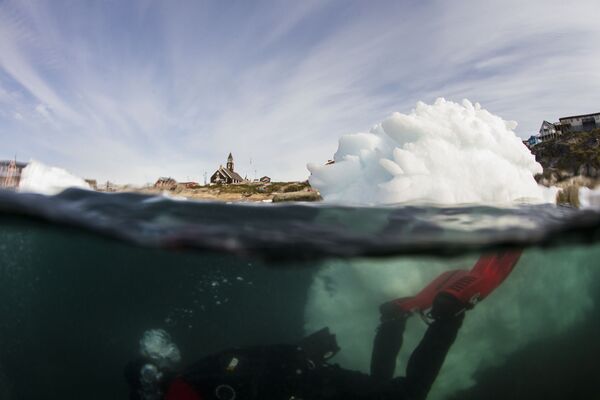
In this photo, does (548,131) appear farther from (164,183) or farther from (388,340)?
(164,183)

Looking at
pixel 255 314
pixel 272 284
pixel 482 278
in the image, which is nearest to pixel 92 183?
pixel 272 284

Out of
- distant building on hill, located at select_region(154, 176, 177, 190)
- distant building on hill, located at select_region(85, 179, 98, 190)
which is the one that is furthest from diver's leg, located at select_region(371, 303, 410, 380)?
distant building on hill, located at select_region(85, 179, 98, 190)

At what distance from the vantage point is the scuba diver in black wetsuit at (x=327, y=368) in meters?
7.04

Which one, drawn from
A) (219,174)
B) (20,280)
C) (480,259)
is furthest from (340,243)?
(219,174)

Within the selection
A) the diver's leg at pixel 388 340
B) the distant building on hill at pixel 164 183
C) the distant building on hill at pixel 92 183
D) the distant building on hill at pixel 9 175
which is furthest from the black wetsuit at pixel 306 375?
the distant building on hill at pixel 9 175

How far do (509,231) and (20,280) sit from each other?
18156 millimetres

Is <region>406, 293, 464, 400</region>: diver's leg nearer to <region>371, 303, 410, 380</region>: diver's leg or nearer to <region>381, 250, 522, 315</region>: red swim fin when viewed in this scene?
<region>381, 250, 522, 315</region>: red swim fin

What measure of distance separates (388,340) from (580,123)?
84.4 m

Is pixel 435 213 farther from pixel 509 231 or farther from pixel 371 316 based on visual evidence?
pixel 371 316

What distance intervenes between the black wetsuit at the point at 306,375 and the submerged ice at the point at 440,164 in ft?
10.6

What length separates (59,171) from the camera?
698 cm

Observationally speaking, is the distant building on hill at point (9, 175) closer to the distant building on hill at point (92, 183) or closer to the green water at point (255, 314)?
the distant building on hill at point (92, 183)

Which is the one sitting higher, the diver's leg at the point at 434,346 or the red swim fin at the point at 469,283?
the red swim fin at the point at 469,283

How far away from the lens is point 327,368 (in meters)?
7.75
